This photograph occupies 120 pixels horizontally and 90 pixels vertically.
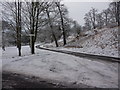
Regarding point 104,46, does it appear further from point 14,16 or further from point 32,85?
point 32,85

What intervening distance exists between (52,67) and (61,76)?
1312mm

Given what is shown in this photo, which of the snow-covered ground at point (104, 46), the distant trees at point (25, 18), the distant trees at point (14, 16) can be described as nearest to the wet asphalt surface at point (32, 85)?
the distant trees at point (25, 18)

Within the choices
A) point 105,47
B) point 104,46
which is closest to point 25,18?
point 105,47

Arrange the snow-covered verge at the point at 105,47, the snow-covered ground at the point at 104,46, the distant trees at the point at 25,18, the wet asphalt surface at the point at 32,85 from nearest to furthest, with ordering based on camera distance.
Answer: the wet asphalt surface at the point at 32,85
the distant trees at the point at 25,18
the snow-covered verge at the point at 105,47
the snow-covered ground at the point at 104,46

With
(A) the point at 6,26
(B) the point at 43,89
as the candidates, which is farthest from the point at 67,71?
(A) the point at 6,26

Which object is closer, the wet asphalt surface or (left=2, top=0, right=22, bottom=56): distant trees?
the wet asphalt surface

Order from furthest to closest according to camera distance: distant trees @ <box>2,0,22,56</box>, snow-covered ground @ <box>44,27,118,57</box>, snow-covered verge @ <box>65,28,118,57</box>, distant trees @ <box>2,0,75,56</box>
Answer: snow-covered ground @ <box>44,27,118,57</box>
snow-covered verge @ <box>65,28,118,57</box>
distant trees @ <box>2,0,22,56</box>
distant trees @ <box>2,0,75,56</box>

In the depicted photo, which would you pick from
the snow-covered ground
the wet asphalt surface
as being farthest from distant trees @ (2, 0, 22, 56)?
the wet asphalt surface

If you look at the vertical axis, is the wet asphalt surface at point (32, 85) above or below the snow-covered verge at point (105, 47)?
below

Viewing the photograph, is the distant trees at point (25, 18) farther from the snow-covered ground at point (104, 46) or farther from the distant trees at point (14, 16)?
the snow-covered ground at point (104, 46)

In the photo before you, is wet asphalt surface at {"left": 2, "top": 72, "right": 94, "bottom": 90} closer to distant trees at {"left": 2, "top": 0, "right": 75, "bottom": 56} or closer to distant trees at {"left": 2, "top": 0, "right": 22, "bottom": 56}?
distant trees at {"left": 2, "top": 0, "right": 75, "bottom": 56}

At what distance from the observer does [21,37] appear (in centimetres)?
1766

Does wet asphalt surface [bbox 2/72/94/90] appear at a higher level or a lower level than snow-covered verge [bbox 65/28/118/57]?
lower

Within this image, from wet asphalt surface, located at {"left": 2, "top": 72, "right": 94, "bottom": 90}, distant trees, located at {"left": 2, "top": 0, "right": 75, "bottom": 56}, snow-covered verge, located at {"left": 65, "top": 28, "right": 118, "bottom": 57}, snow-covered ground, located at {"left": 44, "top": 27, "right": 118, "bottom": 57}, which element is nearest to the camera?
wet asphalt surface, located at {"left": 2, "top": 72, "right": 94, "bottom": 90}
